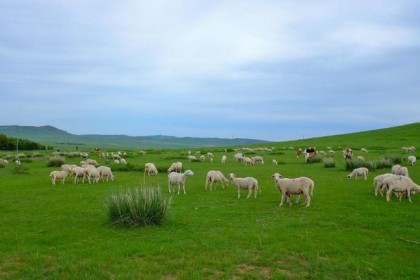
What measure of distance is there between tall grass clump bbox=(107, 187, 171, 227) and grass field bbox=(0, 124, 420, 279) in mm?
380

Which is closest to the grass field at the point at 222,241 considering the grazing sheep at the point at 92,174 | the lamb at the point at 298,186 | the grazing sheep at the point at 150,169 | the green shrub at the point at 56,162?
the lamb at the point at 298,186

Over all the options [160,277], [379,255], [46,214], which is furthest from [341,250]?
[46,214]

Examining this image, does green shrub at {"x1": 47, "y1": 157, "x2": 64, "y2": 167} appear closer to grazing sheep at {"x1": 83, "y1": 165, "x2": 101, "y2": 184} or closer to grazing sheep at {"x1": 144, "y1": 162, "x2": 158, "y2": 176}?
grazing sheep at {"x1": 144, "y1": 162, "x2": 158, "y2": 176}

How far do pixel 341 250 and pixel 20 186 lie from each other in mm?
19679

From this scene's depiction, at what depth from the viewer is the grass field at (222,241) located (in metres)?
8.89

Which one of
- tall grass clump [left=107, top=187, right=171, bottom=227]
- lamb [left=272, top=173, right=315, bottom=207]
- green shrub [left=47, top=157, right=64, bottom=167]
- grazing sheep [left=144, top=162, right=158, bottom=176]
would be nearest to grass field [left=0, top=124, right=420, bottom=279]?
tall grass clump [left=107, top=187, right=171, bottom=227]

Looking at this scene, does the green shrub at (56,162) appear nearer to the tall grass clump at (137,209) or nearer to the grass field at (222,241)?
the grass field at (222,241)

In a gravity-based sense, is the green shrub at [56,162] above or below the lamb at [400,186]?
below

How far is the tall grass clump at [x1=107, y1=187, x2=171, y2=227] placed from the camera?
1282 cm

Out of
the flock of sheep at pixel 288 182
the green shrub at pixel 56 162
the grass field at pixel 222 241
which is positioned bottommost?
the grass field at pixel 222 241

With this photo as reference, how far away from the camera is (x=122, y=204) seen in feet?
42.7

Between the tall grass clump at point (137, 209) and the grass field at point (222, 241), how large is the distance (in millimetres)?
380

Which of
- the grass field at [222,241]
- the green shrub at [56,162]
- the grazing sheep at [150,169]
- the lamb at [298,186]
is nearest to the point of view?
the grass field at [222,241]

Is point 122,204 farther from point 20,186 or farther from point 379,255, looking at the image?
point 20,186
